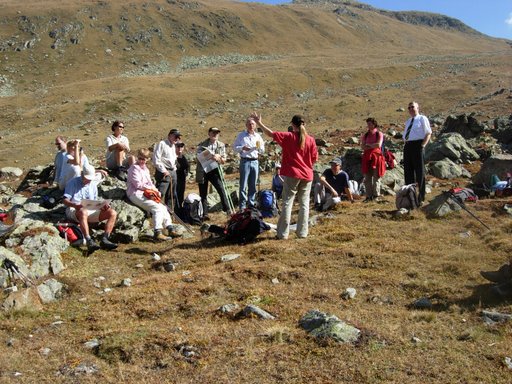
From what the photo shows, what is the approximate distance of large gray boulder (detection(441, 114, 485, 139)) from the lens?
23.6 m

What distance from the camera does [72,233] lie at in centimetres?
945

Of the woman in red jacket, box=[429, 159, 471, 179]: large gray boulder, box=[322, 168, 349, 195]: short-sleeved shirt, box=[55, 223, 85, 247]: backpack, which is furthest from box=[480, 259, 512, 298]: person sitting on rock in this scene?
box=[429, 159, 471, 179]: large gray boulder

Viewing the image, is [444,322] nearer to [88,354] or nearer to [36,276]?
[88,354]

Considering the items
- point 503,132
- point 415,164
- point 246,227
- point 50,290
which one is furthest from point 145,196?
point 503,132

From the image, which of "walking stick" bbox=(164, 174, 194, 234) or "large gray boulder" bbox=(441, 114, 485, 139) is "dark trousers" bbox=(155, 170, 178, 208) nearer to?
"walking stick" bbox=(164, 174, 194, 234)

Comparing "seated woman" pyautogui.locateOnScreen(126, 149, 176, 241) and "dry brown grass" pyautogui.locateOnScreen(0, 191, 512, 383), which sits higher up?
"seated woman" pyautogui.locateOnScreen(126, 149, 176, 241)

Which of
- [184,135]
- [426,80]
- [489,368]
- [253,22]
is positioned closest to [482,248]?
[489,368]

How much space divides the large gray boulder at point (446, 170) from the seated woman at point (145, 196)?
949 centimetres

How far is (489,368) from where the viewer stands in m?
4.89

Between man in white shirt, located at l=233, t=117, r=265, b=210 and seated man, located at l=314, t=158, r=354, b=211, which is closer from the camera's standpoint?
man in white shirt, located at l=233, t=117, r=265, b=210

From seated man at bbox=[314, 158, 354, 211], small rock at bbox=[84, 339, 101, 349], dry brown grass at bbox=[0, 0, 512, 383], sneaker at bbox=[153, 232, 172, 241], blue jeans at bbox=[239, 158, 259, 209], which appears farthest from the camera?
seated man at bbox=[314, 158, 354, 211]

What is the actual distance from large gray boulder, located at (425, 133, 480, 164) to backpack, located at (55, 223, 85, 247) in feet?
43.1

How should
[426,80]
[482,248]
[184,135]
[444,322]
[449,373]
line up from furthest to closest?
[426,80] → [184,135] → [482,248] → [444,322] → [449,373]

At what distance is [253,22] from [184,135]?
81584 mm
